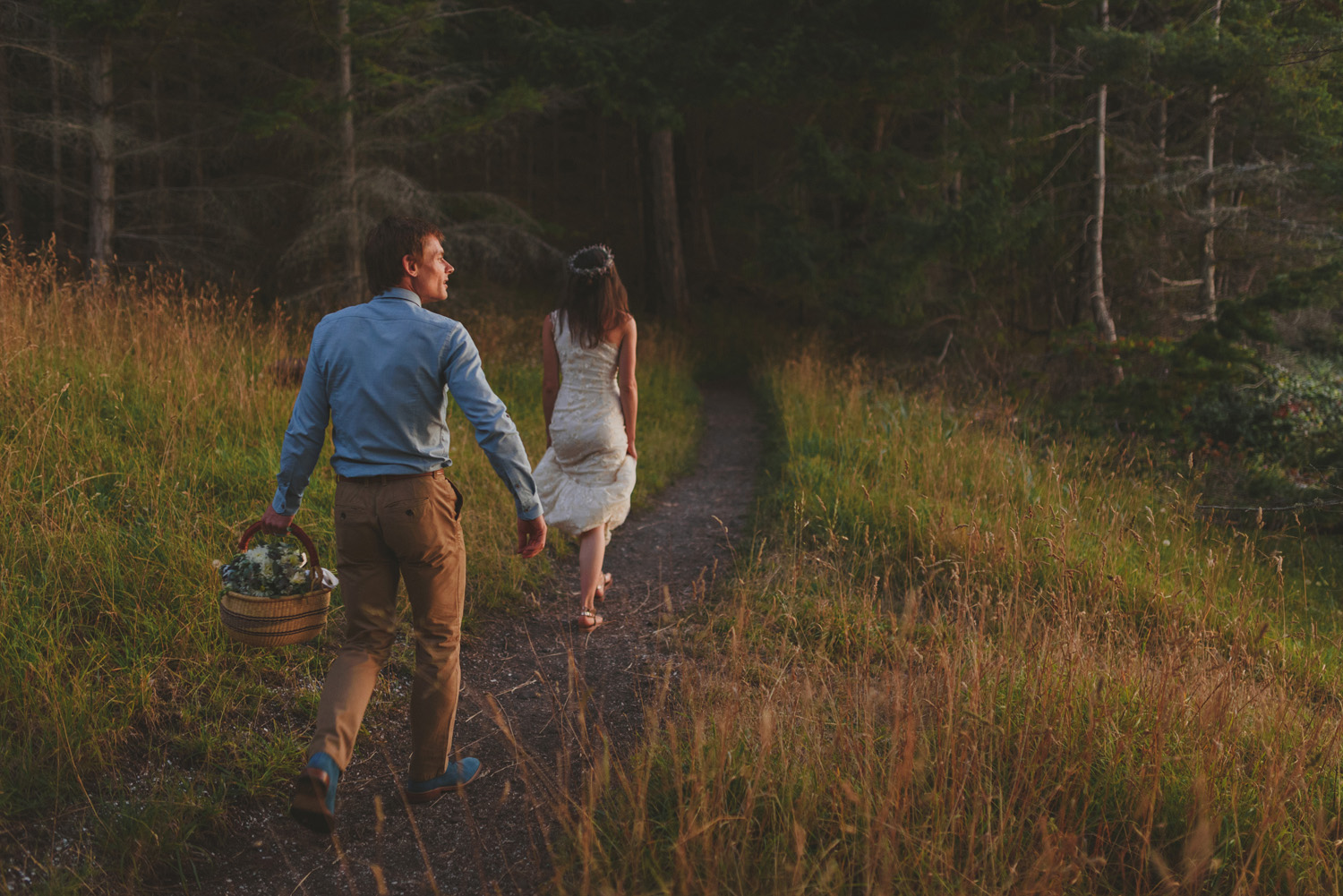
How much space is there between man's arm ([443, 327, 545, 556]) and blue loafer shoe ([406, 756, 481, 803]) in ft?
3.25

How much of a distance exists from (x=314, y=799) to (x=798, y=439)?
21.1 ft

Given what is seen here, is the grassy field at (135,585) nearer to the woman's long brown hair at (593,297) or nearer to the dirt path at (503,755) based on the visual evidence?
the dirt path at (503,755)

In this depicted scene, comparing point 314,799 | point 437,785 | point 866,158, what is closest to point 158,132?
point 866,158

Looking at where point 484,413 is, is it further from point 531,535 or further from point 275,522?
point 275,522

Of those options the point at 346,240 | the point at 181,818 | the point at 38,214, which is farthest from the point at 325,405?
the point at 38,214

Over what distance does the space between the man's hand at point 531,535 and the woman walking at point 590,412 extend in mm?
1652

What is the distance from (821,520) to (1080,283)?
1082 centimetres

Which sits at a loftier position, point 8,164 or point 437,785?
point 8,164

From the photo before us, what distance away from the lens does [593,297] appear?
14.7 feet

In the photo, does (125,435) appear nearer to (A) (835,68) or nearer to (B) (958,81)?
(A) (835,68)

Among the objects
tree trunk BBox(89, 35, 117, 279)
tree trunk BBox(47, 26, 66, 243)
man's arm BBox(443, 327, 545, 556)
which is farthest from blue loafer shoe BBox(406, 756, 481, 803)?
tree trunk BBox(89, 35, 117, 279)

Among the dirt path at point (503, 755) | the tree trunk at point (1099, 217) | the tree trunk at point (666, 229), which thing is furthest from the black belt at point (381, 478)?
the tree trunk at point (666, 229)

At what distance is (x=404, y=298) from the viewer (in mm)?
2863

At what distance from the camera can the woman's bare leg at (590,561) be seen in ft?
15.1
